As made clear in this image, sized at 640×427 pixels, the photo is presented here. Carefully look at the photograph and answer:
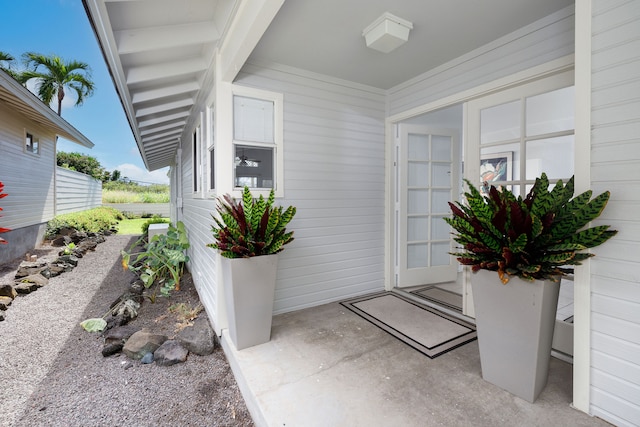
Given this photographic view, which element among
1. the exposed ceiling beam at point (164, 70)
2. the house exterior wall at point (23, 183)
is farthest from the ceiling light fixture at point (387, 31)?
the house exterior wall at point (23, 183)

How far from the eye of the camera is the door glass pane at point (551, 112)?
229 cm

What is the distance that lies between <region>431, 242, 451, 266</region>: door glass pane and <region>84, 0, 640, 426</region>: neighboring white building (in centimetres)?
4

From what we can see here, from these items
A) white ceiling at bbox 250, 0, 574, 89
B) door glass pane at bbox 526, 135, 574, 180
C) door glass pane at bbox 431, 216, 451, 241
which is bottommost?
door glass pane at bbox 431, 216, 451, 241

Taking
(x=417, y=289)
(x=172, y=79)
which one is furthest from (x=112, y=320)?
(x=417, y=289)

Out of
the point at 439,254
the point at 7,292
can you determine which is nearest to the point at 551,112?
the point at 439,254

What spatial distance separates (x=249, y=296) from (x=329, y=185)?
1.68 metres

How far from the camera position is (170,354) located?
8.50 ft

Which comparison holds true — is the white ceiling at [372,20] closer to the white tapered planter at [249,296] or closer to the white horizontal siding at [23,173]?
the white tapered planter at [249,296]

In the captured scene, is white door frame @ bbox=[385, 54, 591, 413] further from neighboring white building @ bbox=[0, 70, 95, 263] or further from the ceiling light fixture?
neighboring white building @ bbox=[0, 70, 95, 263]

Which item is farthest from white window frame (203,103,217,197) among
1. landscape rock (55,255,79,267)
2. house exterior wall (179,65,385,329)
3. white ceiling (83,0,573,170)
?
landscape rock (55,255,79,267)

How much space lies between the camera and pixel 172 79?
137 inches

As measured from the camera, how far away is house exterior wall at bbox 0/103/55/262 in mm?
6066

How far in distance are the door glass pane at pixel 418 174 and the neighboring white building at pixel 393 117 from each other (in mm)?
33

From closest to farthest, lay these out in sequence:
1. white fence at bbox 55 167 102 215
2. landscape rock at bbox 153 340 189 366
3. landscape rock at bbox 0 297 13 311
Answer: landscape rock at bbox 153 340 189 366
landscape rock at bbox 0 297 13 311
white fence at bbox 55 167 102 215
